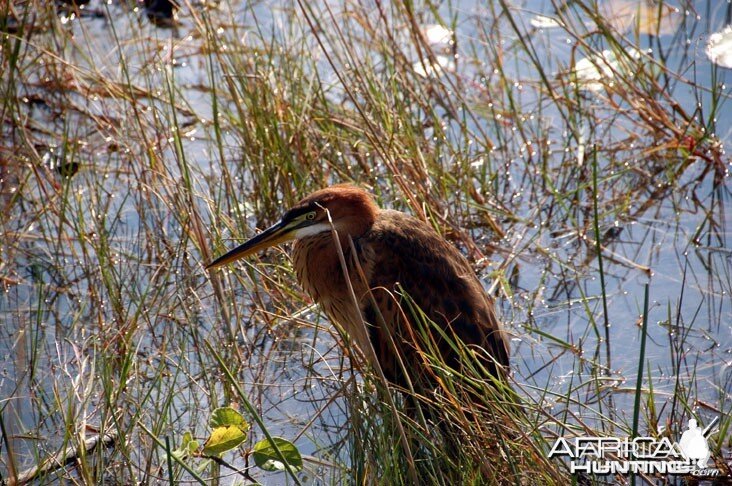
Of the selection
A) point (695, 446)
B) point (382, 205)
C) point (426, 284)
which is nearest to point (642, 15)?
point (382, 205)

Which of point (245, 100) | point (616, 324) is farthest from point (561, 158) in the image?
point (245, 100)

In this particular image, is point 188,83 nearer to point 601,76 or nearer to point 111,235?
point 111,235

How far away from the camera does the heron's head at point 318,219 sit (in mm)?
3869

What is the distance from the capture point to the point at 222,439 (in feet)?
11.0

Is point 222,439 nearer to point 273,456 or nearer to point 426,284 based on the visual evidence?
point 273,456

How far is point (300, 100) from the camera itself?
5309mm

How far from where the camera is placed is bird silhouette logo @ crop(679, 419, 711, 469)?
3.33 meters

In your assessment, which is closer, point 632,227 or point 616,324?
point 616,324

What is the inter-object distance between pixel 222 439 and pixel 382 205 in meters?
1.86

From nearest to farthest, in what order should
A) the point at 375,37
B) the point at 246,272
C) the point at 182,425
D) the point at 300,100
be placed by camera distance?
the point at 182,425
the point at 246,272
the point at 300,100
the point at 375,37

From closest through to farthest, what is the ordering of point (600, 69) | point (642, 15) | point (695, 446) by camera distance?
point (695, 446) → point (600, 69) → point (642, 15)

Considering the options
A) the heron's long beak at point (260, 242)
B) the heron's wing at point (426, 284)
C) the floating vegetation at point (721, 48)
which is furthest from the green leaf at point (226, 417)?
the floating vegetation at point (721, 48)

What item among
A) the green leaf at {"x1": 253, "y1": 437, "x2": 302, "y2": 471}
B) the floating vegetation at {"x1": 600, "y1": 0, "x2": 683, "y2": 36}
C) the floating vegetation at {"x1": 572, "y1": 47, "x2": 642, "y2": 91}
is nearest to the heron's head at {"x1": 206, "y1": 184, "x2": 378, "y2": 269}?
the green leaf at {"x1": 253, "y1": 437, "x2": 302, "y2": 471}

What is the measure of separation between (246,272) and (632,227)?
2175 millimetres
